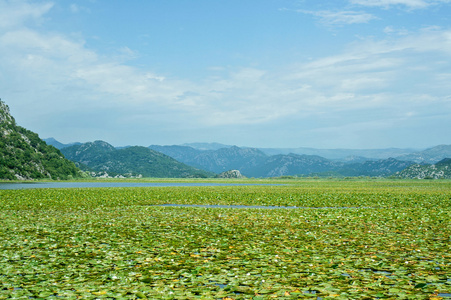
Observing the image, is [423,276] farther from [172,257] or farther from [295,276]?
[172,257]

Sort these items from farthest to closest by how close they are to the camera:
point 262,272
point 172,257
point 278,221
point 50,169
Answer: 1. point 50,169
2. point 278,221
3. point 172,257
4. point 262,272

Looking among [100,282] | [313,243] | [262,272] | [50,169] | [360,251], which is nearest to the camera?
[100,282]

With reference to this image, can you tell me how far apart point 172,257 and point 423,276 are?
28.0 feet

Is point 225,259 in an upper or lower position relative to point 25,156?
lower

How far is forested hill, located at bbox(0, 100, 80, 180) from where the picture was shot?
15012 centimetres

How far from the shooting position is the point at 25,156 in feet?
Answer: 530

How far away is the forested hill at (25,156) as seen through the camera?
15012 centimetres

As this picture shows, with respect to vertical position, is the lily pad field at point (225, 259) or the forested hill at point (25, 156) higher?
the forested hill at point (25, 156)

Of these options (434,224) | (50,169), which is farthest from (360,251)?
(50,169)

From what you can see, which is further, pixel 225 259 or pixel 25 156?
pixel 25 156

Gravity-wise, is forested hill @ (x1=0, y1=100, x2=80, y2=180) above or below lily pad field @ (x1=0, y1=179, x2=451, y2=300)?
above

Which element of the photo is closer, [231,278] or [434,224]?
[231,278]

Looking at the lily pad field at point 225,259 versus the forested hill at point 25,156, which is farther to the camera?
the forested hill at point 25,156

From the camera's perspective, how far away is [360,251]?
14.4 m
